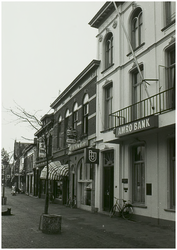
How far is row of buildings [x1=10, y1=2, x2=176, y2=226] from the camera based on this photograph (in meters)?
12.4

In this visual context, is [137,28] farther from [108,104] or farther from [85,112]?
[85,112]

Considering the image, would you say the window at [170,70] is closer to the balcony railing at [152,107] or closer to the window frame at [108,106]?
the balcony railing at [152,107]

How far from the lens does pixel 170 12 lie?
510 inches

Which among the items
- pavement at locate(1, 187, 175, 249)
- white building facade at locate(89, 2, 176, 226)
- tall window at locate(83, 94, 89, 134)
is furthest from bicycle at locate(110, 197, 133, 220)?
tall window at locate(83, 94, 89, 134)

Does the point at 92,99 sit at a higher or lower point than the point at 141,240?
higher

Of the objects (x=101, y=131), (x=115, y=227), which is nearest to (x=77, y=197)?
(x=101, y=131)

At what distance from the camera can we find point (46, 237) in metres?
9.28

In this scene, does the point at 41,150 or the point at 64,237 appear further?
the point at 41,150

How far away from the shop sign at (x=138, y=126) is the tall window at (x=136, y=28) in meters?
4.53

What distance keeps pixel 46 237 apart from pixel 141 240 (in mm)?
2887

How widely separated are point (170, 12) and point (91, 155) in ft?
29.2

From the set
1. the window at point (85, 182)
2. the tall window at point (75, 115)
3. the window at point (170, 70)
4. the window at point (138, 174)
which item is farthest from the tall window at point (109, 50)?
the window at point (85, 182)

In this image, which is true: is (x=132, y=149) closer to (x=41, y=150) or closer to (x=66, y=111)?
(x=66, y=111)

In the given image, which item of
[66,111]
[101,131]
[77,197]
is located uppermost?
[66,111]
